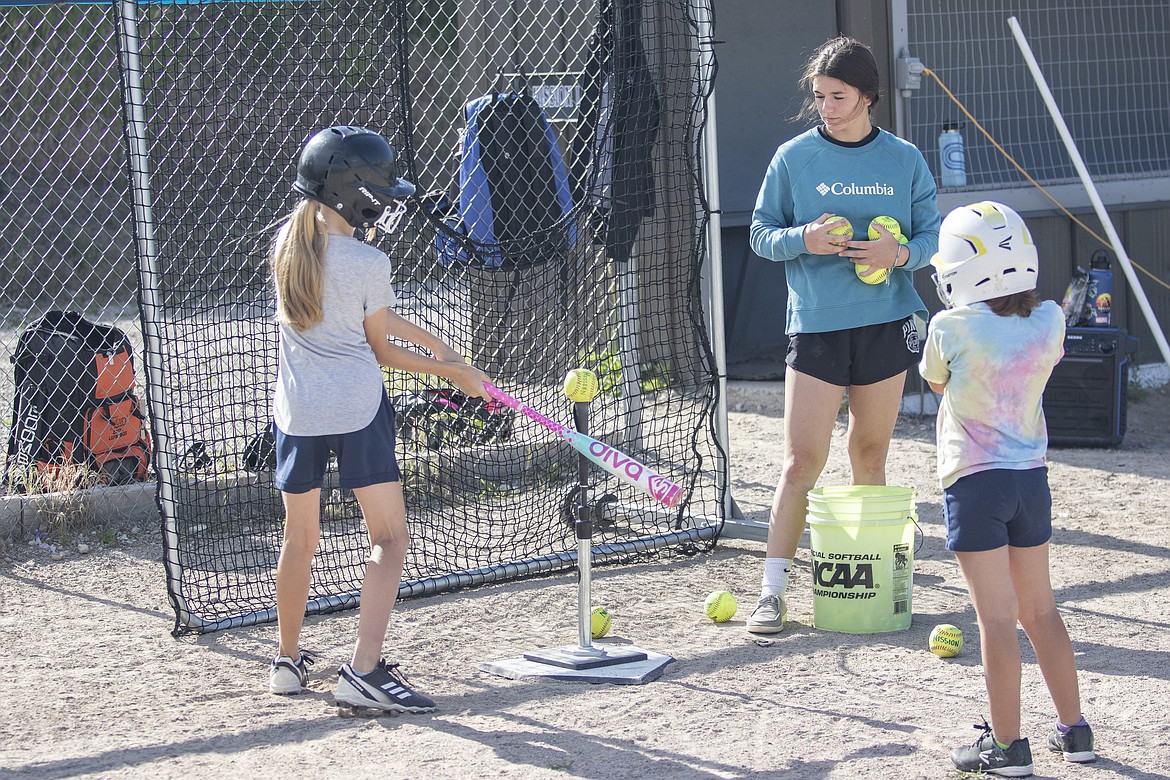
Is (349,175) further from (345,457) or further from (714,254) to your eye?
(714,254)

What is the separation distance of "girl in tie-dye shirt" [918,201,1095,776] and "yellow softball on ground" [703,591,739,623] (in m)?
1.40

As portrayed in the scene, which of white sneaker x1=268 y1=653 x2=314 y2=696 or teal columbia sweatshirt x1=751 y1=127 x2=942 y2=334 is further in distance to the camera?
teal columbia sweatshirt x1=751 y1=127 x2=942 y2=334

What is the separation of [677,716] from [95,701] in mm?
1789

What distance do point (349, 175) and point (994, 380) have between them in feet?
6.08

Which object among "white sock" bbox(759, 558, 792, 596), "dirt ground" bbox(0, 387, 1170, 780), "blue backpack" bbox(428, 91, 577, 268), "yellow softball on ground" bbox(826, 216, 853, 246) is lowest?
"dirt ground" bbox(0, 387, 1170, 780)

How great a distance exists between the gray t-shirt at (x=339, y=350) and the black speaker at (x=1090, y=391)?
500 centimetres

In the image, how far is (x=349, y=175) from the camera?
12.0 feet

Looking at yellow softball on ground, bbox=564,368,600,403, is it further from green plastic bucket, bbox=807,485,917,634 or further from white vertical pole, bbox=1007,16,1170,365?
white vertical pole, bbox=1007,16,1170,365

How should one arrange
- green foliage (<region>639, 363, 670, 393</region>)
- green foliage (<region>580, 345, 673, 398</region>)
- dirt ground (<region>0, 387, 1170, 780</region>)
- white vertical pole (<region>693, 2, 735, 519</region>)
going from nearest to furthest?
dirt ground (<region>0, 387, 1170, 780</region>) < white vertical pole (<region>693, 2, 735, 519</region>) < green foliage (<region>639, 363, 670, 393</region>) < green foliage (<region>580, 345, 673, 398</region>)

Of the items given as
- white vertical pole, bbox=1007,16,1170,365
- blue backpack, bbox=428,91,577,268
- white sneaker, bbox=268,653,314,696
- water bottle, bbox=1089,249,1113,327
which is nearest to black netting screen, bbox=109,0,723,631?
blue backpack, bbox=428,91,577,268

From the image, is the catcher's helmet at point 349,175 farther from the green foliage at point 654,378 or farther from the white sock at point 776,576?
the green foliage at point 654,378

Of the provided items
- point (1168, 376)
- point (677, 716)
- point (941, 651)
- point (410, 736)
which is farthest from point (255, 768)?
point (1168, 376)

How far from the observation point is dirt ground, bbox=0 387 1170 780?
11.2 ft

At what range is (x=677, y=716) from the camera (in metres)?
3.73
